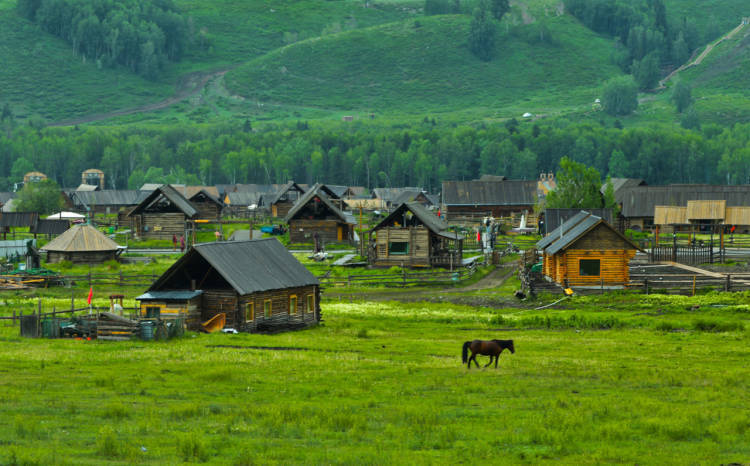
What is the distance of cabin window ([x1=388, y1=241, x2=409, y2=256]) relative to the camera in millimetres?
80562

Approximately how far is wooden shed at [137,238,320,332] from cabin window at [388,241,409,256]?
3335cm

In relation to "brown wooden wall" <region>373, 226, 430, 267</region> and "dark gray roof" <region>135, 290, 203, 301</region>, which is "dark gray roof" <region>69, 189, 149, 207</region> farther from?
"dark gray roof" <region>135, 290, 203, 301</region>

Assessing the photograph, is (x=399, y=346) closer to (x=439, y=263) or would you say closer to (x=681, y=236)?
(x=439, y=263)

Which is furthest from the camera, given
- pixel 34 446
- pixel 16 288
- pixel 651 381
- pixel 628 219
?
pixel 628 219

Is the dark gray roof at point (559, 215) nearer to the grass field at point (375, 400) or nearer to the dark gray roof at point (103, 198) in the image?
the grass field at point (375, 400)

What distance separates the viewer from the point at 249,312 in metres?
45.2

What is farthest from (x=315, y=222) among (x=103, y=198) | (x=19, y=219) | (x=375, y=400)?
(x=103, y=198)

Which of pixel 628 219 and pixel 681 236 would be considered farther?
pixel 628 219

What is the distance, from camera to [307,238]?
101m

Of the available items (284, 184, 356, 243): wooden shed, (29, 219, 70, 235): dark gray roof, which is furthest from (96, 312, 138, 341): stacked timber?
(29, 219, 70, 235): dark gray roof

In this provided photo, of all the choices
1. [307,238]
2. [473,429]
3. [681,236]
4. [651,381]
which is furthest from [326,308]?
[681,236]

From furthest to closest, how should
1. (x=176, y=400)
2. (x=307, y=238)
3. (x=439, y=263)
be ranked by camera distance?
(x=307, y=238) → (x=439, y=263) → (x=176, y=400)

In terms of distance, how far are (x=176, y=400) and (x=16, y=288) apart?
4406cm

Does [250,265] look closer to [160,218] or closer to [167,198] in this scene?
[167,198]
